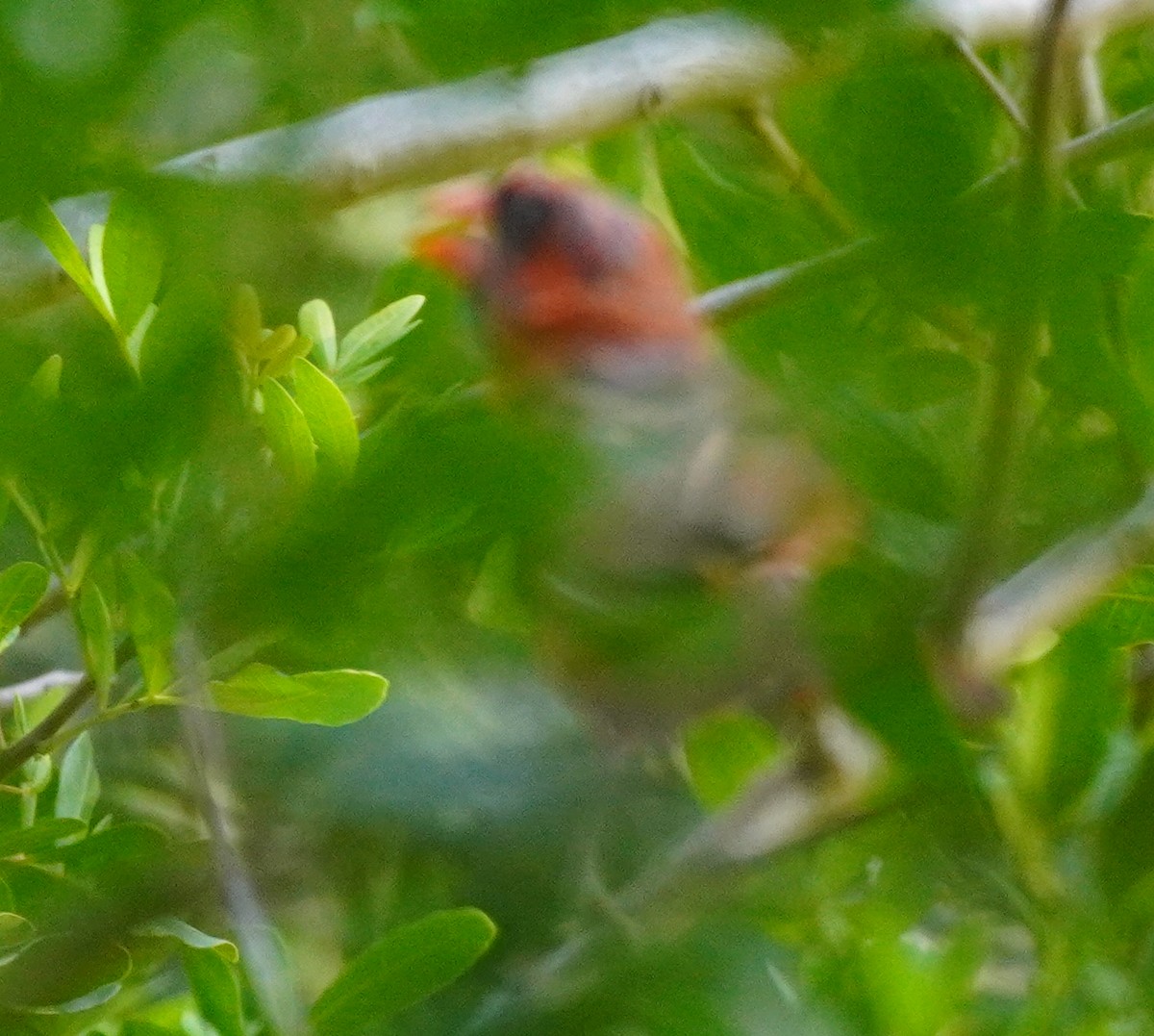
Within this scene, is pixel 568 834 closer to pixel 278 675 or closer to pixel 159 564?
pixel 159 564

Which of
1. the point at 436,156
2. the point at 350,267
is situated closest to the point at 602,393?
the point at 350,267

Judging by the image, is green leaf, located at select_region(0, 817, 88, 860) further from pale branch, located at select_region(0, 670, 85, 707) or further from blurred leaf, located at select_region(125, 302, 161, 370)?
blurred leaf, located at select_region(125, 302, 161, 370)

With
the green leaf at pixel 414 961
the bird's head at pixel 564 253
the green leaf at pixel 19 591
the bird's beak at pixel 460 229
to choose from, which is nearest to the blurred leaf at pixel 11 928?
the green leaf at pixel 19 591

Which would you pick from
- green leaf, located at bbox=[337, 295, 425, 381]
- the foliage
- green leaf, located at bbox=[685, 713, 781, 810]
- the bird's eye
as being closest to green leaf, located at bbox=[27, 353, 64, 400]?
the foliage

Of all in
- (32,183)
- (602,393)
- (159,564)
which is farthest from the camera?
(602,393)

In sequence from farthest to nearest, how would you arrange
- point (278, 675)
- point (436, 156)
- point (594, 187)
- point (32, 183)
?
1. point (594, 187)
2. point (436, 156)
3. point (278, 675)
4. point (32, 183)

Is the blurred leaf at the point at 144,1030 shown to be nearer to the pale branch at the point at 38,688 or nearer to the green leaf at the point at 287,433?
the pale branch at the point at 38,688

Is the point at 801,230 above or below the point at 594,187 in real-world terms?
above
